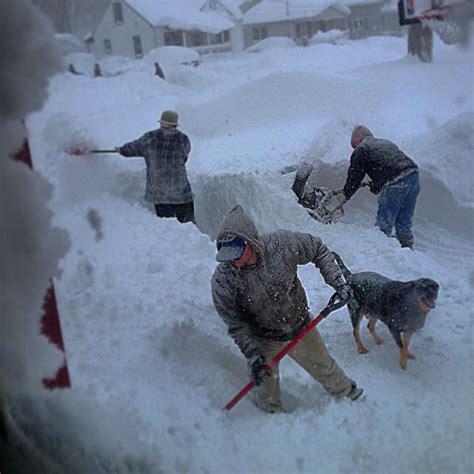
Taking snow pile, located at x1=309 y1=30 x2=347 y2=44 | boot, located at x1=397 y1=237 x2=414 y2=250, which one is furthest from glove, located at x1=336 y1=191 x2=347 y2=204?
snow pile, located at x1=309 y1=30 x2=347 y2=44

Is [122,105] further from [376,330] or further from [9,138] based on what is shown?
[376,330]

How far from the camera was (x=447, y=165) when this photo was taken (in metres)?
3.17

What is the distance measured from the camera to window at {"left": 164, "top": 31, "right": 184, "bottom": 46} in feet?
6.12

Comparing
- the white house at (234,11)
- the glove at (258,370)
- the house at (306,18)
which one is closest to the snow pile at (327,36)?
the house at (306,18)

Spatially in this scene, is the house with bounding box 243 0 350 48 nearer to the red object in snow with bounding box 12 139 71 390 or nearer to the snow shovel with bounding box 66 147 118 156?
the snow shovel with bounding box 66 147 118 156

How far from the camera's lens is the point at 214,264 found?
2.18 m

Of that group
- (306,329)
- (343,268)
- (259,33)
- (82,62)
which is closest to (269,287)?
(306,329)

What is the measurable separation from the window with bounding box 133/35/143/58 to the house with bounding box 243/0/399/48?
0.40 metres

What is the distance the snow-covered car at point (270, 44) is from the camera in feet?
6.72

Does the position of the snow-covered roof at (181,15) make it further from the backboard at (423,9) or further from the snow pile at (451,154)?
the snow pile at (451,154)

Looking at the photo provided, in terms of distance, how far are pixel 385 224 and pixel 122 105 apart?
3.88ft

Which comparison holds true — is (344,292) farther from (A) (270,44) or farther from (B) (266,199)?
(A) (270,44)

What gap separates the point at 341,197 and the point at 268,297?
886 millimetres

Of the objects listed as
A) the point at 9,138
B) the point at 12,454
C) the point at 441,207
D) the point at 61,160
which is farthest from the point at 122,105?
the point at 441,207
